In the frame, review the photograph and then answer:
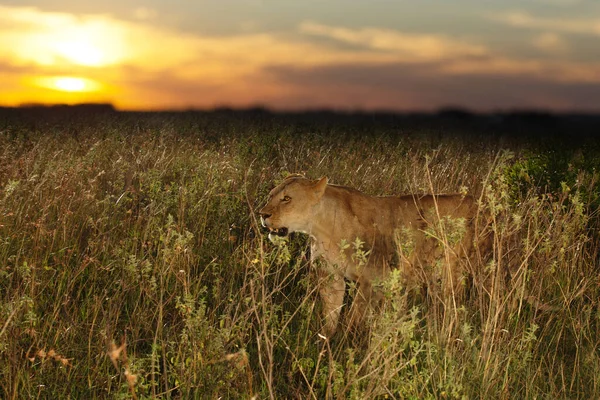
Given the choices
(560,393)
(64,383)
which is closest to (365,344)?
(560,393)

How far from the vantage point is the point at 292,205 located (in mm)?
6133

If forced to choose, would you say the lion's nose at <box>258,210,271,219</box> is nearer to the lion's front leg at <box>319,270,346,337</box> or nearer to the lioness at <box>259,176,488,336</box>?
the lioness at <box>259,176,488,336</box>

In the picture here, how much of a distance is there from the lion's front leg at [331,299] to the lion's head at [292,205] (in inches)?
22.1

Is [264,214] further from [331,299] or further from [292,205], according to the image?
[331,299]

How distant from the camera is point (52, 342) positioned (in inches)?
184

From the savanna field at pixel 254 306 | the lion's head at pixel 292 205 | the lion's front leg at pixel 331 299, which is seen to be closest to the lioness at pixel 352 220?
the lion's head at pixel 292 205

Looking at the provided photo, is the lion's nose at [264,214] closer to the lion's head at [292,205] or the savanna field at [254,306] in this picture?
the lion's head at [292,205]

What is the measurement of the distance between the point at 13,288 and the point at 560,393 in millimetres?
3788

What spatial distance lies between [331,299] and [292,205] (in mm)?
883

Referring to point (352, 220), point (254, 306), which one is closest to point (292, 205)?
point (352, 220)

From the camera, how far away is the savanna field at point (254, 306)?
4.09 meters

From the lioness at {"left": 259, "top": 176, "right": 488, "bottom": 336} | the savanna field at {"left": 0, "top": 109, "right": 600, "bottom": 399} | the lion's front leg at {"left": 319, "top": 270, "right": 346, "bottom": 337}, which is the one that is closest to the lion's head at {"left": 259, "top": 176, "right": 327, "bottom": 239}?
the lioness at {"left": 259, "top": 176, "right": 488, "bottom": 336}

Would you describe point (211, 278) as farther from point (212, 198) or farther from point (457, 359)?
point (457, 359)

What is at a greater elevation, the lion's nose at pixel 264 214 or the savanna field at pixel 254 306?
the lion's nose at pixel 264 214
